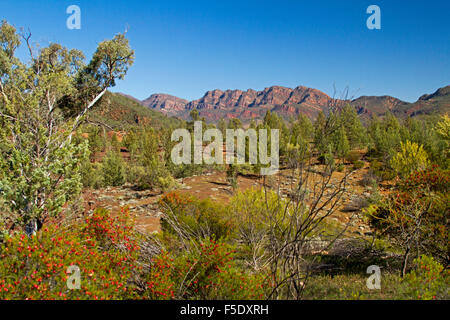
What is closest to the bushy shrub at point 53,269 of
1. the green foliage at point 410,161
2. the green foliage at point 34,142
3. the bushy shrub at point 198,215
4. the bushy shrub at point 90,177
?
the green foliage at point 34,142

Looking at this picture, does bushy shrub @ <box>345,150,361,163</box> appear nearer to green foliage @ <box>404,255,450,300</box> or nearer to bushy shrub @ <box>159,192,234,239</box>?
bushy shrub @ <box>159,192,234,239</box>

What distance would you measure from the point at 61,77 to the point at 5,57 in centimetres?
186


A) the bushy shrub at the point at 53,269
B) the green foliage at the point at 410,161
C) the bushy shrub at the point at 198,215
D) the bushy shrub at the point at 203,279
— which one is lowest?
the bushy shrub at the point at 198,215

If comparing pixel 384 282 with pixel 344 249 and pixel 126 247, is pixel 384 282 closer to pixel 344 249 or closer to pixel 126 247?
pixel 344 249

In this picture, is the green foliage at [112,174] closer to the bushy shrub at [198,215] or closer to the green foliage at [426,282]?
the bushy shrub at [198,215]

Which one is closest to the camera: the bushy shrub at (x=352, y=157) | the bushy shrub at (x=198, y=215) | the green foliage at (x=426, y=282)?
the green foliage at (x=426, y=282)

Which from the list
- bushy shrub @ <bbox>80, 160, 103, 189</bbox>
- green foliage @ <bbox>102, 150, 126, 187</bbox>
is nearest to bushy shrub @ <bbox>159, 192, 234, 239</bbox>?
bushy shrub @ <bbox>80, 160, 103, 189</bbox>

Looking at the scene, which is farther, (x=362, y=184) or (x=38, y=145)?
(x=362, y=184)

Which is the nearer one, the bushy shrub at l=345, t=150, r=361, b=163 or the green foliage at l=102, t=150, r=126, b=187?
the green foliage at l=102, t=150, r=126, b=187

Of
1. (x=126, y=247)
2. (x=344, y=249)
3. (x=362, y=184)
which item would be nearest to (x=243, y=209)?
Answer: (x=344, y=249)

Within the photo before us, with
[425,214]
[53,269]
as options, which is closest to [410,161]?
[425,214]
